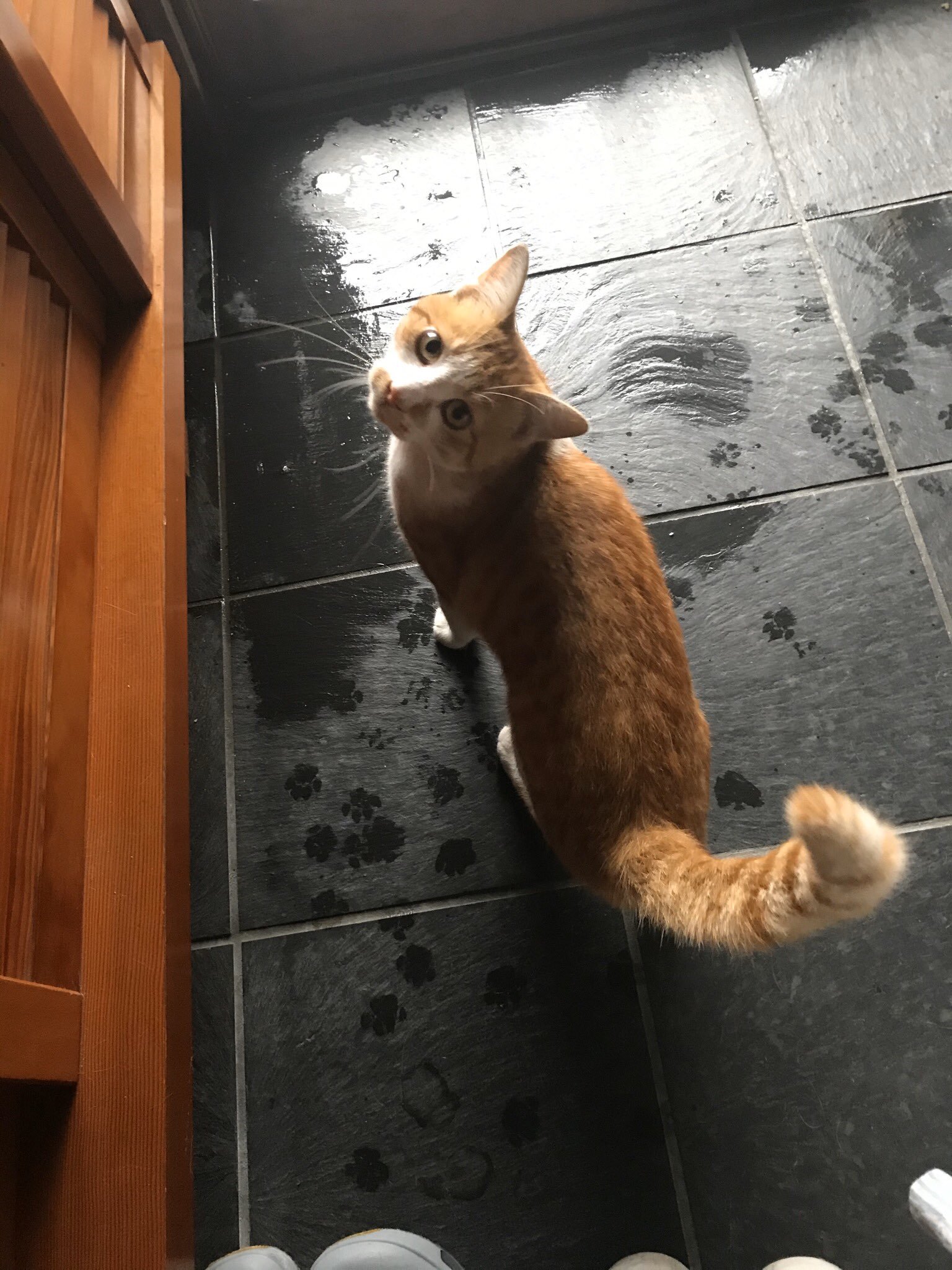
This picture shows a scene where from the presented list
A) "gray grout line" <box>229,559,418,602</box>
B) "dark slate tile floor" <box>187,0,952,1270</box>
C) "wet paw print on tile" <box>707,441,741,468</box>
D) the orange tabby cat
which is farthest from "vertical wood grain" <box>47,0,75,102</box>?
"wet paw print on tile" <box>707,441,741,468</box>

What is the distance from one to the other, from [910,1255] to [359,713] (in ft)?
3.47

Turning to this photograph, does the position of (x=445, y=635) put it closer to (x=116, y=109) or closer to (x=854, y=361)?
(x=854, y=361)

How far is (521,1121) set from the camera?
44.9 inches

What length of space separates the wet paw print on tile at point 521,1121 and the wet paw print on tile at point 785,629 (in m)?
0.80

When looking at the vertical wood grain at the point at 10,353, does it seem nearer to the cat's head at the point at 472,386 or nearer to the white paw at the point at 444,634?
the cat's head at the point at 472,386

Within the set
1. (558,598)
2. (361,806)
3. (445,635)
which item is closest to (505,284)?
(558,598)

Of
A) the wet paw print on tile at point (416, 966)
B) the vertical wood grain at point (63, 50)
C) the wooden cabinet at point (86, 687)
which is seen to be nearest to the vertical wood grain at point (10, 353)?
the wooden cabinet at point (86, 687)

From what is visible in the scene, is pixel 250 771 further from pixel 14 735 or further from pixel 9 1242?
pixel 9 1242

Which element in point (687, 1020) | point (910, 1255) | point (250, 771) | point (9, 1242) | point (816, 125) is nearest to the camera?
point (9, 1242)

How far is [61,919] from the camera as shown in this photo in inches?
39.2

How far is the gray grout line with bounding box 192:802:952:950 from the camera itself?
4.05ft

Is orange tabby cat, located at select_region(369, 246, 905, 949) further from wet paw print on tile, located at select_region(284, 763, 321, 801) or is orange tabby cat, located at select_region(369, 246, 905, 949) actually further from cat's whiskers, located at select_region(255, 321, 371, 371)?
cat's whiskers, located at select_region(255, 321, 371, 371)

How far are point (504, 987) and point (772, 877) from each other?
64cm

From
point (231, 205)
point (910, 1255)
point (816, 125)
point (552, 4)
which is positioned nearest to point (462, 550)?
point (910, 1255)
